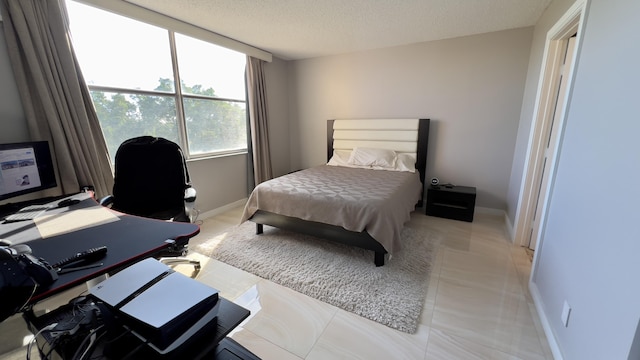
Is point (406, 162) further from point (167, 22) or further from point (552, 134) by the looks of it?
point (167, 22)

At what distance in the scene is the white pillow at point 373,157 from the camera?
367 centimetres

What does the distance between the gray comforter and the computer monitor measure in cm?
160

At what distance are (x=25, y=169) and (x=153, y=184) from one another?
0.75 meters

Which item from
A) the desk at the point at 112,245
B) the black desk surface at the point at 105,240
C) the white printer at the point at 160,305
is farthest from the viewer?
the black desk surface at the point at 105,240

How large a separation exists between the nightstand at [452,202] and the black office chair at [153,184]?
114 inches

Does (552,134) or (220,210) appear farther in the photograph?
(220,210)

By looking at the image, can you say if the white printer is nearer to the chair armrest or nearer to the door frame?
the chair armrest

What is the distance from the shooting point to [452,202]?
3402 millimetres

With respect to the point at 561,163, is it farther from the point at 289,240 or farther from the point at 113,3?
the point at 113,3

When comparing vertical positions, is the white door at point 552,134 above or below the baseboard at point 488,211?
above

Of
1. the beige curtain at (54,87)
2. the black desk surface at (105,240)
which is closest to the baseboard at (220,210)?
the beige curtain at (54,87)

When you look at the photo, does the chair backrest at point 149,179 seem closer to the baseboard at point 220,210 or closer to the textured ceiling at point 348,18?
the baseboard at point 220,210

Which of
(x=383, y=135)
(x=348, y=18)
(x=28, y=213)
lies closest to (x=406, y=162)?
(x=383, y=135)

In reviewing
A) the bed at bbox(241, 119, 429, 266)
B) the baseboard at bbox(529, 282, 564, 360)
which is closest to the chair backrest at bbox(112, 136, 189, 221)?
the bed at bbox(241, 119, 429, 266)
